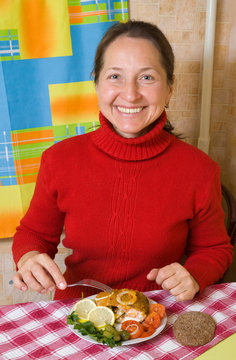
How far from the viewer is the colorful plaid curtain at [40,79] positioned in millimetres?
1610

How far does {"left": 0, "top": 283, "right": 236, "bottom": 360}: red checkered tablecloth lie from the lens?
86 centimetres

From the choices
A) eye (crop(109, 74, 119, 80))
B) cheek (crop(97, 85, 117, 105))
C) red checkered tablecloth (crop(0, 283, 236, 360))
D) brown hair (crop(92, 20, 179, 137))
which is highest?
brown hair (crop(92, 20, 179, 137))

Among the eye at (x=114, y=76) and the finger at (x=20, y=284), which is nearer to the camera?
the finger at (x=20, y=284)

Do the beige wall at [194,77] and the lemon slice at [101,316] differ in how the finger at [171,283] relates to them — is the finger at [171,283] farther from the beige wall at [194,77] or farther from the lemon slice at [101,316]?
the beige wall at [194,77]

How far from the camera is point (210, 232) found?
1.28 meters

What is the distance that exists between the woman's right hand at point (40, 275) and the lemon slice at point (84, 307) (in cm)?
6

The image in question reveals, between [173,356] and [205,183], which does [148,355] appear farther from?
[205,183]

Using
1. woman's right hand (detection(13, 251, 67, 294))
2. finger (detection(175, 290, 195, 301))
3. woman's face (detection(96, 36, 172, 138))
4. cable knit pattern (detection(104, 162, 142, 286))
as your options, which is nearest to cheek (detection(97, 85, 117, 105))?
woman's face (detection(96, 36, 172, 138))

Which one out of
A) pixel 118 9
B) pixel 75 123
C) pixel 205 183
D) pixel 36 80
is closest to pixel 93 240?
pixel 205 183

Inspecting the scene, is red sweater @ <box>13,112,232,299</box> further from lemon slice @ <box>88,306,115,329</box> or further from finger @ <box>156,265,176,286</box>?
lemon slice @ <box>88,306,115,329</box>

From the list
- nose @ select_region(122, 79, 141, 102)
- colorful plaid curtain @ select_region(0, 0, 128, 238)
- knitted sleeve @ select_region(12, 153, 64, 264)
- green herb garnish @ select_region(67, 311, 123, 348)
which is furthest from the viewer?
colorful plaid curtain @ select_region(0, 0, 128, 238)

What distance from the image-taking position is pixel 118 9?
166 cm

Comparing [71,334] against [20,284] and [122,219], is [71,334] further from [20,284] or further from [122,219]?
[122,219]

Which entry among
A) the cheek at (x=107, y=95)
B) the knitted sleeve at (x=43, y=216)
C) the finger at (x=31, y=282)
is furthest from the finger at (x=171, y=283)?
the cheek at (x=107, y=95)
